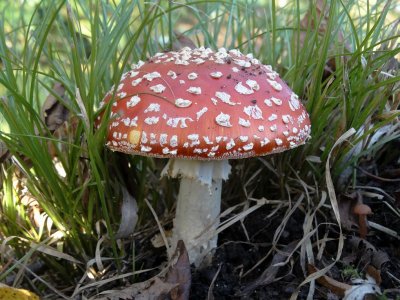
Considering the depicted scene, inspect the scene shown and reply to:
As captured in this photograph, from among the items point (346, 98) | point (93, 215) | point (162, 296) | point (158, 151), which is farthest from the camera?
point (93, 215)

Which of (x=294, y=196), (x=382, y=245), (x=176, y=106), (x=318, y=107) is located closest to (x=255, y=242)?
(x=294, y=196)

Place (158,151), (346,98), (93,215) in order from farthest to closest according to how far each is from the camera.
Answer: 1. (93,215)
2. (346,98)
3. (158,151)

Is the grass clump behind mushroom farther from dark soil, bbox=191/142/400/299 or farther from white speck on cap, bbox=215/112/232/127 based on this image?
white speck on cap, bbox=215/112/232/127

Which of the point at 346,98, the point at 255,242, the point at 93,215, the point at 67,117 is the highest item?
the point at 346,98

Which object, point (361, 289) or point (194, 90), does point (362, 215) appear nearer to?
point (361, 289)

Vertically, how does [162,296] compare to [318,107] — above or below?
below

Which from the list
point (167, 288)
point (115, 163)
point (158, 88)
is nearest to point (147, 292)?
point (167, 288)

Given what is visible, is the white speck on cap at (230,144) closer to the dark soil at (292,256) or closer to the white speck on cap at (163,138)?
the white speck on cap at (163,138)

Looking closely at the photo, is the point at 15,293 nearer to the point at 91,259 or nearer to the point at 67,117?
the point at 91,259
